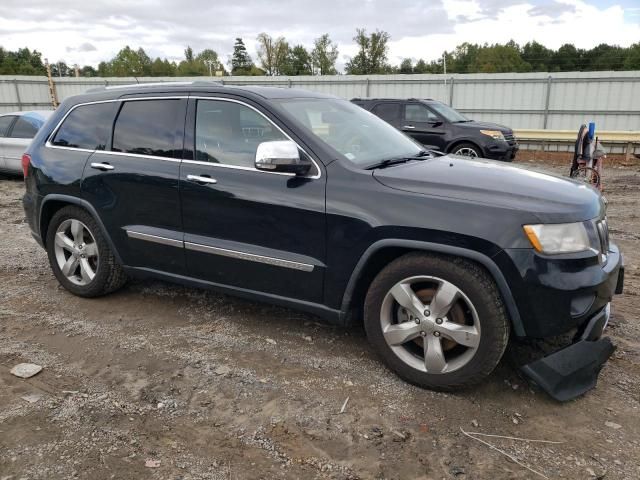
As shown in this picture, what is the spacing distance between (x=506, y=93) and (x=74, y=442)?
63.3ft

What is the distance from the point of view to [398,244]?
2.96 metres

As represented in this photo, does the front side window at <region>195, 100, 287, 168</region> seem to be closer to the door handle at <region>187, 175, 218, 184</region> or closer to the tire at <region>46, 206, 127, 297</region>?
the door handle at <region>187, 175, 218, 184</region>

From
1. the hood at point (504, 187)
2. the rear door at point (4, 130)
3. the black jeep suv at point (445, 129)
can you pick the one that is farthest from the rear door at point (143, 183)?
the black jeep suv at point (445, 129)

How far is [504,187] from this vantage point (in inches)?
117

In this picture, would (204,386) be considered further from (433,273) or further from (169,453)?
(433,273)

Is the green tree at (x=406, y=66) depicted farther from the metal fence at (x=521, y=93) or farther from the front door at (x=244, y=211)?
the front door at (x=244, y=211)

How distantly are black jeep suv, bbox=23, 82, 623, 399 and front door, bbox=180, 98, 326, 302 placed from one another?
0.01 m

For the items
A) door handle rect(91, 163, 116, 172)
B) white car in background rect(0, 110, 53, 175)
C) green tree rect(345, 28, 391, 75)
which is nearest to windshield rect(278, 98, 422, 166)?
door handle rect(91, 163, 116, 172)

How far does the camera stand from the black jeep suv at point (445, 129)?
11.8m

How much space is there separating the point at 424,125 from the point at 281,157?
9848 mm

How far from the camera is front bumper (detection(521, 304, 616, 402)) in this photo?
2.82 m

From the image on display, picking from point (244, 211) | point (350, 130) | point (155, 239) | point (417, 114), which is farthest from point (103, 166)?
point (417, 114)

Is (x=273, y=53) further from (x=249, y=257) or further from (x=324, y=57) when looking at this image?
(x=249, y=257)

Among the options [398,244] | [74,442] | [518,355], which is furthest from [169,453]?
[518,355]
